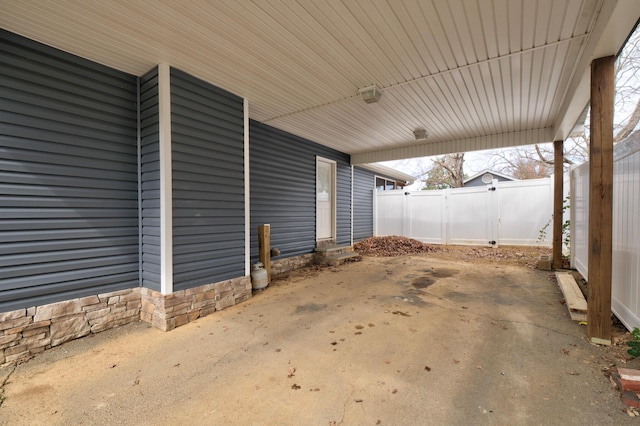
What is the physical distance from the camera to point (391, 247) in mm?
8766

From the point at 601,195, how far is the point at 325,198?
5552mm

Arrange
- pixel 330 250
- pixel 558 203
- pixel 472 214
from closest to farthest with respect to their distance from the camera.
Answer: pixel 558 203
pixel 330 250
pixel 472 214

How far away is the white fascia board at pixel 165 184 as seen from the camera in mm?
3074

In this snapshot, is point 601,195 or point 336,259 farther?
point 336,259

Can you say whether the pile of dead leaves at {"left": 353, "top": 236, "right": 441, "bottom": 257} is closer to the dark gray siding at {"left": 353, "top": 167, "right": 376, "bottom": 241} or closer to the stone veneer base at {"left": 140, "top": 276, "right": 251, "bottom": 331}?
the dark gray siding at {"left": 353, "top": 167, "right": 376, "bottom": 241}

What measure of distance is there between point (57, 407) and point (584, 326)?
15.7ft

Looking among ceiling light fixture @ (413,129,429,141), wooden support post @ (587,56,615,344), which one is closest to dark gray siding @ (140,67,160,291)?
wooden support post @ (587,56,615,344)

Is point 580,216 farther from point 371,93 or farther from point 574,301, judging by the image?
point 371,93

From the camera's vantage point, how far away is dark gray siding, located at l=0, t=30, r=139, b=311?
2.51 m

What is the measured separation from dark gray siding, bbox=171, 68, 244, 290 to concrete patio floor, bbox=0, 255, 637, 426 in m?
0.74

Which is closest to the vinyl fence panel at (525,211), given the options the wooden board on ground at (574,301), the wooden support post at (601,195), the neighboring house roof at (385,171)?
the neighboring house roof at (385,171)

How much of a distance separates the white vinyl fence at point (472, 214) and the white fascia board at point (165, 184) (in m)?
8.23

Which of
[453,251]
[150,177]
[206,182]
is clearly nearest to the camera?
[150,177]

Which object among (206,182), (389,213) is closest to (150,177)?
(206,182)
